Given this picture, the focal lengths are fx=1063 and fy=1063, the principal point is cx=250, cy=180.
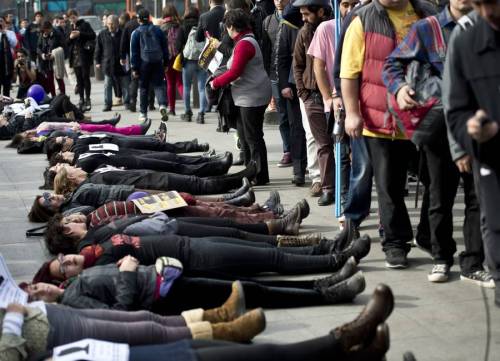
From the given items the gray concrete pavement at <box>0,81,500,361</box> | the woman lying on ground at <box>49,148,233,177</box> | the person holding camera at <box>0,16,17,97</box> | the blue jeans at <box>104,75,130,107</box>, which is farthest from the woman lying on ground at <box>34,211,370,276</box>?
the person holding camera at <box>0,16,17,97</box>

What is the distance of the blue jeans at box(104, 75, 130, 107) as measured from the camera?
1869cm

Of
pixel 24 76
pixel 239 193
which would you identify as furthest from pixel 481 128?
pixel 24 76

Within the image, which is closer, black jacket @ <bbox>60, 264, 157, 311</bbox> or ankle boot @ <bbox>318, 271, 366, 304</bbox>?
black jacket @ <bbox>60, 264, 157, 311</bbox>

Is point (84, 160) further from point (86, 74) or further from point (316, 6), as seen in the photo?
point (86, 74)

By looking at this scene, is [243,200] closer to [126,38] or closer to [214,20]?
[214,20]

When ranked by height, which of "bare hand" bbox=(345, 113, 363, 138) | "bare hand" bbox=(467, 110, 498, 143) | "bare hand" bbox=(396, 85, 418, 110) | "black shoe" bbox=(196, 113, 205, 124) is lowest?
"black shoe" bbox=(196, 113, 205, 124)

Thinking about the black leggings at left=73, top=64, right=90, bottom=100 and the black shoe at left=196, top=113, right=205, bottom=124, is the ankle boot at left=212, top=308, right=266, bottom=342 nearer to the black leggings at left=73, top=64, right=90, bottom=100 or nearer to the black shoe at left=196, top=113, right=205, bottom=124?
the black shoe at left=196, top=113, right=205, bottom=124

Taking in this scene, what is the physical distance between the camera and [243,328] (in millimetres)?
5129

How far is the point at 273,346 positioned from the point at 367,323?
1.57 ft

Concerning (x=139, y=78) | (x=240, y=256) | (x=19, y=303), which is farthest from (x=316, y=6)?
(x=139, y=78)

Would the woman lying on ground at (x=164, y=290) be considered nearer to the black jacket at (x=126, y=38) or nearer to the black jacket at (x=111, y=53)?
the black jacket at (x=126, y=38)

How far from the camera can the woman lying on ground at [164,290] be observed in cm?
563

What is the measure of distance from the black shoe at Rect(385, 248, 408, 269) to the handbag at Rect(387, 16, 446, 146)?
3.17 ft

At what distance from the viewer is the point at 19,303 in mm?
5086
